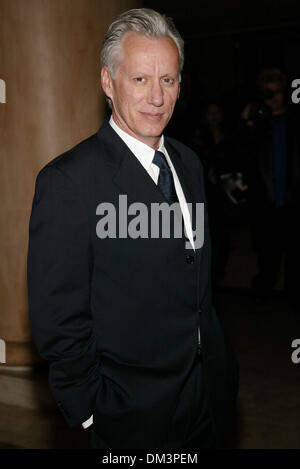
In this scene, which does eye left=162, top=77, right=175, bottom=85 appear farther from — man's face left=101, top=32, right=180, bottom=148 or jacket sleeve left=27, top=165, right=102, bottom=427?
jacket sleeve left=27, top=165, right=102, bottom=427

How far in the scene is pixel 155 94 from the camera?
1569 millimetres

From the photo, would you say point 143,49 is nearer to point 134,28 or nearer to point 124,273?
point 134,28

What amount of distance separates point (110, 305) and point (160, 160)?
0.45 m

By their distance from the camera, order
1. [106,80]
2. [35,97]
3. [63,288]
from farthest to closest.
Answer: [35,97] < [106,80] < [63,288]

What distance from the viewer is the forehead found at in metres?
1.54

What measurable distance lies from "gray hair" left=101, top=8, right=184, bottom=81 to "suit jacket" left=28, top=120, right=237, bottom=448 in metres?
0.20

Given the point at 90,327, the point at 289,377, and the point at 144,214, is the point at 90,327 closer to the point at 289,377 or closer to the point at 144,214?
the point at 144,214

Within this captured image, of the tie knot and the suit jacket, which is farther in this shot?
the tie knot

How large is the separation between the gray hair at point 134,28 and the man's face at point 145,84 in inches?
0.6

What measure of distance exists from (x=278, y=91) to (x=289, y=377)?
2.23 meters

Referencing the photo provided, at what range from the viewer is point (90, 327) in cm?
158

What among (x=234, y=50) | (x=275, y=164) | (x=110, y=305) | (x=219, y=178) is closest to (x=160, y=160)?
(x=110, y=305)

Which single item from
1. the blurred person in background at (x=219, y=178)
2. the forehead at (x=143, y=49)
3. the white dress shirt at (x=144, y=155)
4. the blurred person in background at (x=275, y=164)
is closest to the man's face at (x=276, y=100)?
the blurred person in background at (x=275, y=164)

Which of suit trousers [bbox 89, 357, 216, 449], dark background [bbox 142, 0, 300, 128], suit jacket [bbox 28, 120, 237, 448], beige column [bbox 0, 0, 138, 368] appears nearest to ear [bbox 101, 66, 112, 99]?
suit jacket [bbox 28, 120, 237, 448]
